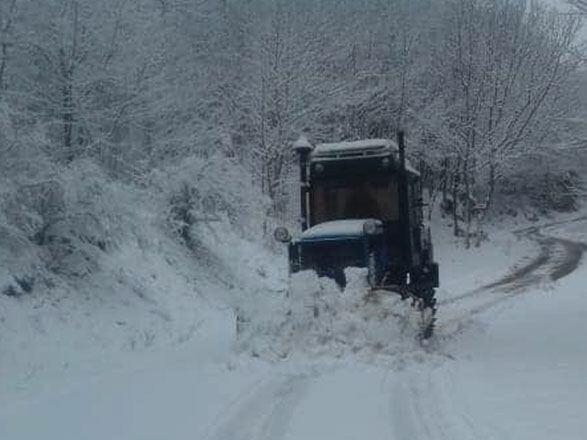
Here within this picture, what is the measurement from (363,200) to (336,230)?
46.3 inches

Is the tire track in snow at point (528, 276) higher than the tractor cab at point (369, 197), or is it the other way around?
the tractor cab at point (369, 197)

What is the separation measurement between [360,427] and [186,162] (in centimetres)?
1342

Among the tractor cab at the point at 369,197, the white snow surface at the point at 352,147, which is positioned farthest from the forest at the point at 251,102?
the white snow surface at the point at 352,147

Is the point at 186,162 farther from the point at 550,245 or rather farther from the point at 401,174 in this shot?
the point at 550,245

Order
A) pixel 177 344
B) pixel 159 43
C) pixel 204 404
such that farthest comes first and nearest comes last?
pixel 159 43 → pixel 177 344 → pixel 204 404

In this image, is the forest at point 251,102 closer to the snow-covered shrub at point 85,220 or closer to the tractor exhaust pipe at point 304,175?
the snow-covered shrub at point 85,220

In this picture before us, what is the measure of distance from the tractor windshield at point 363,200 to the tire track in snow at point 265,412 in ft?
13.9

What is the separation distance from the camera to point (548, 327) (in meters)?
14.7

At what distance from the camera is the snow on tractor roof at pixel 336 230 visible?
12664 millimetres

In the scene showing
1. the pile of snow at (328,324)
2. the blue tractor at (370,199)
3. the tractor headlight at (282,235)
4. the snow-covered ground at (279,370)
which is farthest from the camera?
the blue tractor at (370,199)

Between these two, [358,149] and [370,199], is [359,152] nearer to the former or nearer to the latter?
[358,149]

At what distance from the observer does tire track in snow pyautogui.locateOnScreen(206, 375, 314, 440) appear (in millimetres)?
7459

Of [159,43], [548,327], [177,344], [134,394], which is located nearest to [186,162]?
[159,43]

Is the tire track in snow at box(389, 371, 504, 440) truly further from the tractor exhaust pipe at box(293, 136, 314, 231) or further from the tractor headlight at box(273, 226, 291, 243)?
the tractor exhaust pipe at box(293, 136, 314, 231)
